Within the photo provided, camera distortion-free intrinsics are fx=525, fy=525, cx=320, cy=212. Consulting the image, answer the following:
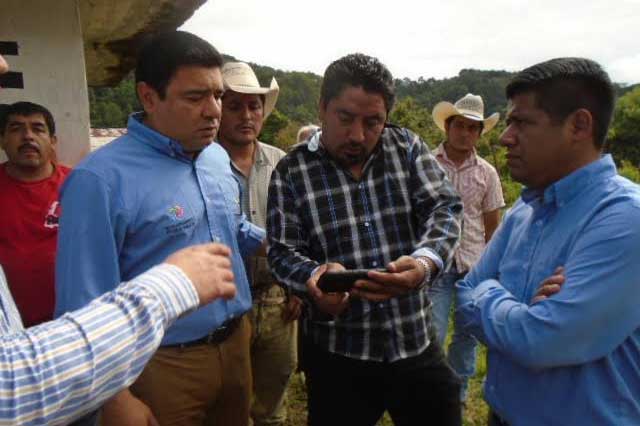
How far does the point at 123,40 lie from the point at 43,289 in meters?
2.58

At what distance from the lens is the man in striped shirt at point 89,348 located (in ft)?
3.01

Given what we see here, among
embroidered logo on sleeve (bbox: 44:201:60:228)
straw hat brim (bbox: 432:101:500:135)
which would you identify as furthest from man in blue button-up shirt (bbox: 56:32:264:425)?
straw hat brim (bbox: 432:101:500:135)

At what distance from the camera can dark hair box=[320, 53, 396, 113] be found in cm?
196

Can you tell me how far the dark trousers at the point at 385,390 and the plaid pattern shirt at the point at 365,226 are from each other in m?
0.06

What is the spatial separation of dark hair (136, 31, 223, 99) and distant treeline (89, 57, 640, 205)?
428 millimetres

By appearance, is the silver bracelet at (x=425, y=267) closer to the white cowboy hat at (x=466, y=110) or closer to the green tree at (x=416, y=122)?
the white cowboy hat at (x=466, y=110)

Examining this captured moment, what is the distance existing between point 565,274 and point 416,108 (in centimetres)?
3245

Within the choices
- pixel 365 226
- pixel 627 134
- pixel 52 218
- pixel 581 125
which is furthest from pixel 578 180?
pixel 627 134

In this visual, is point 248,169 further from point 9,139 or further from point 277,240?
point 9,139

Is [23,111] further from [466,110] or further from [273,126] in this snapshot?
[273,126]

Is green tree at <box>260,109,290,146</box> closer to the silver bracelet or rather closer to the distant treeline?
the distant treeline

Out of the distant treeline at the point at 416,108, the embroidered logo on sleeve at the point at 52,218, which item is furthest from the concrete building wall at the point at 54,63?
the embroidered logo on sleeve at the point at 52,218

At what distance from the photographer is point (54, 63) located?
3.37 meters

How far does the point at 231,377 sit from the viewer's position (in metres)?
2.15
